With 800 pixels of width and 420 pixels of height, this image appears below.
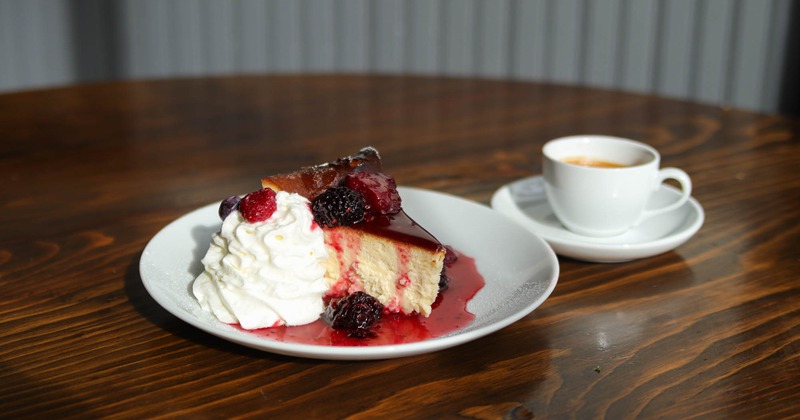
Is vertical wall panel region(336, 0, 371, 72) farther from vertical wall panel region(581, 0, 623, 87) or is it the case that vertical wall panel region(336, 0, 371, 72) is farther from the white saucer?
the white saucer

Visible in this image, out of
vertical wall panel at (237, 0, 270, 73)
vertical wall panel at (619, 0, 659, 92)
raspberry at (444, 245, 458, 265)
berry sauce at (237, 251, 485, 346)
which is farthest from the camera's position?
vertical wall panel at (237, 0, 270, 73)

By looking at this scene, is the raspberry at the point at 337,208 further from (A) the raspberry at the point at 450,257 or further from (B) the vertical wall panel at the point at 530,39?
(B) the vertical wall panel at the point at 530,39

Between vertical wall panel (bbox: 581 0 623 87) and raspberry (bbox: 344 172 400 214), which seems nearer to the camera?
raspberry (bbox: 344 172 400 214)

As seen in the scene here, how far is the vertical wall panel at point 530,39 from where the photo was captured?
12.2 feet

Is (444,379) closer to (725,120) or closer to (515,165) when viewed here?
(515,165)

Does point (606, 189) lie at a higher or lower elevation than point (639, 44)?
higher

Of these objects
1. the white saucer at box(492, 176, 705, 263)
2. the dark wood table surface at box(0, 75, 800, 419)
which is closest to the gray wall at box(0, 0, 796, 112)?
the dark wood table surface at box(0, 75, 800, 419)

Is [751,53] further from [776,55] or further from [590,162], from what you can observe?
[590,162]

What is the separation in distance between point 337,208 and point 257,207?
13 centimetres

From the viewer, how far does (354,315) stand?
1198mm

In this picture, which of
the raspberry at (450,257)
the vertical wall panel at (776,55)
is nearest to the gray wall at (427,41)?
the vertical wall panel at (776,55)

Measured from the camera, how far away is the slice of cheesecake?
1290 mm

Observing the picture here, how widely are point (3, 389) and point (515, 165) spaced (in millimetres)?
1268

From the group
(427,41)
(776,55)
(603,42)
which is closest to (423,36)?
(427,41)
